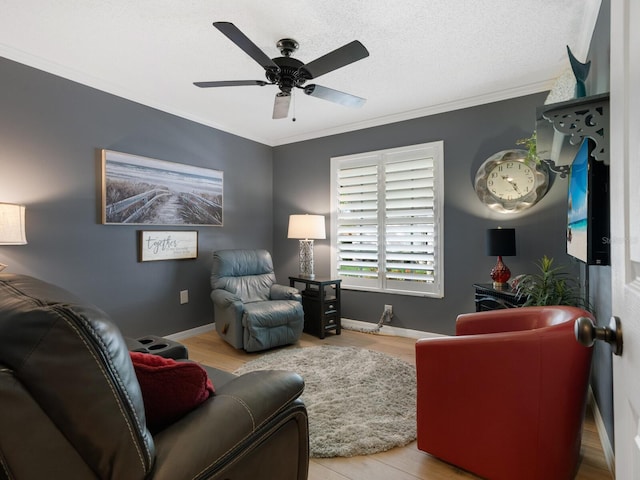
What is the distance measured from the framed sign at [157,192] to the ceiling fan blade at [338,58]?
2.06m

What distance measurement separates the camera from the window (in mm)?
3691

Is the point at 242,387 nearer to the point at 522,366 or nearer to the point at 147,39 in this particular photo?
the point at 522,366

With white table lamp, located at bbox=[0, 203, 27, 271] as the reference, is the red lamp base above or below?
below

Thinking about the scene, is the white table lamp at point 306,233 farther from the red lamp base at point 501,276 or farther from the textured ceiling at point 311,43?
the red lamp base at point 501,276

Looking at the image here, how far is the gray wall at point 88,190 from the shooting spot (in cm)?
263

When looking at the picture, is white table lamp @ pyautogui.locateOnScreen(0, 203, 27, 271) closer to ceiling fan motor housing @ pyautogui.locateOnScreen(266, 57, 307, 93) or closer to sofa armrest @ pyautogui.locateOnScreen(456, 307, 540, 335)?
ceiling fan motor housing @ pyautogui.locateOnScreen(266, 57, 307, 93)

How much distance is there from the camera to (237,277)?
12.8 ft

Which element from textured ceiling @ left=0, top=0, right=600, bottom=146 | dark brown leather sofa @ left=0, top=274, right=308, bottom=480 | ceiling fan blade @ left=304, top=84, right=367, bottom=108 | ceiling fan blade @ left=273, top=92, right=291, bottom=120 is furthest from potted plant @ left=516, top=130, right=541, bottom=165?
dark brown leather sofa @ left=0, top=274, right=308, bottom=480

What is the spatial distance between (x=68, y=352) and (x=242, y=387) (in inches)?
23.0

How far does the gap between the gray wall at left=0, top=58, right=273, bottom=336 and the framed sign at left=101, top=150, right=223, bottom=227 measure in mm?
87

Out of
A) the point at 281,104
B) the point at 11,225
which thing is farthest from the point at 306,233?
the point at 11,225

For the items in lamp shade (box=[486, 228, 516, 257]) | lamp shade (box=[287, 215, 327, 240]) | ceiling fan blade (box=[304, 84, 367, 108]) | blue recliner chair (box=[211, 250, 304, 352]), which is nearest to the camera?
ceiling fan blade (box=[304, 84, 367, 108])

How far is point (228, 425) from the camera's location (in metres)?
0.98

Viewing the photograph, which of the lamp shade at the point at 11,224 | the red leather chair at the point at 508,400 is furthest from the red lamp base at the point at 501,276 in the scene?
the lamp shade at the point at 11,224
